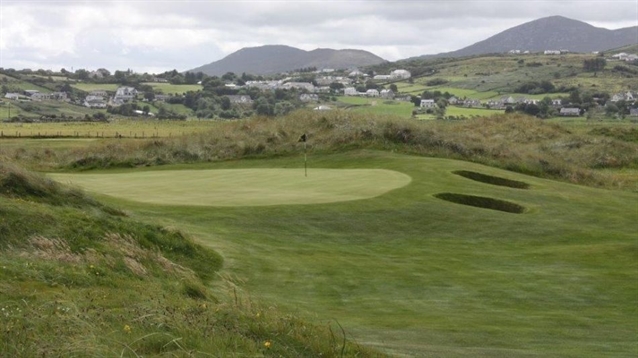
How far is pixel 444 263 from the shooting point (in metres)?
22.0

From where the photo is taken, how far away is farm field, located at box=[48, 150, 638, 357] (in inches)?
572

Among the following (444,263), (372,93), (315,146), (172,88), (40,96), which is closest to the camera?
(444,263)

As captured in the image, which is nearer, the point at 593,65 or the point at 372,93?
the point at 372,93

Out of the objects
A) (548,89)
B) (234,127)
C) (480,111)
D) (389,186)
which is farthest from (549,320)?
(548,89)

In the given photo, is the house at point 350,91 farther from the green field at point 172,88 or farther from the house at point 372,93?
the green field at point 172,88

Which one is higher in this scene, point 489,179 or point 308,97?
point 489,179

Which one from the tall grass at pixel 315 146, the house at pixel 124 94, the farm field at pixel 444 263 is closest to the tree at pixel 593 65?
the house at pixel 124 94

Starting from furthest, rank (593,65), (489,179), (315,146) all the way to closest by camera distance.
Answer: (593,65) < (315,146) < (489,179)

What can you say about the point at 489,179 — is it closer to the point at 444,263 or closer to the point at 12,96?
the point at 444,263

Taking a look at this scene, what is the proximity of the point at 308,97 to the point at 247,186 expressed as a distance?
387ft

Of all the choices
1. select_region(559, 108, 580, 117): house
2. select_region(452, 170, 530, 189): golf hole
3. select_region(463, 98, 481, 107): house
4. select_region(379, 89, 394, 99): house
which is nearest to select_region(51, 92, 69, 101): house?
select_region(379, 89, 394, 99): house

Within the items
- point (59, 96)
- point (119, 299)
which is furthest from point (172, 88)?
point (119, 299)

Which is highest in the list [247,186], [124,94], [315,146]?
[247,186]

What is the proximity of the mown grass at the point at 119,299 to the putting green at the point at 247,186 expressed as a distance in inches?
362
